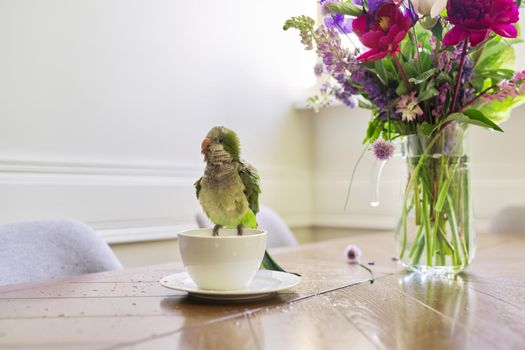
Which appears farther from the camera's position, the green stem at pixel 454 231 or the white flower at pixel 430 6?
the green stem at pixel 454 231

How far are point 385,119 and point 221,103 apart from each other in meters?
1.22

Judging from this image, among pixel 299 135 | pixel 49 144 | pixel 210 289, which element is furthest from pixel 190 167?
pixel 210 289

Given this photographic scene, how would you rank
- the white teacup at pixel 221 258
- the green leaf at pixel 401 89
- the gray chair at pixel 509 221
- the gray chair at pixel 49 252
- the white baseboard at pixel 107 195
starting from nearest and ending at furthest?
the white teacup at pixel 221 258 < the green leaf at pixel 401 89 < the gray chair at pixel 49 252 < the white baseboard at pixel 107 195 < the gray chair at pixel 509 221

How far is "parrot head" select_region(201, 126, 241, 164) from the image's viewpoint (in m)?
0.66

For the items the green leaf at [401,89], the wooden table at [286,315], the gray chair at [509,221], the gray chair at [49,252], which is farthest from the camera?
the gray chair at [509,221]

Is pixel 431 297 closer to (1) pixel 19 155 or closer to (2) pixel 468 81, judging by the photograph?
(2) pixel 468 81

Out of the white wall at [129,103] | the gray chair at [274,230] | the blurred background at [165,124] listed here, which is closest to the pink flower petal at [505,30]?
the blurred background at [165,124]

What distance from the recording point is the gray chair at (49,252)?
3.23 ft

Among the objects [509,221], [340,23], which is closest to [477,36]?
[340,23]

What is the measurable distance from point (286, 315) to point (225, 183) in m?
0.18

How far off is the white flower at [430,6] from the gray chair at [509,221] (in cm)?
139

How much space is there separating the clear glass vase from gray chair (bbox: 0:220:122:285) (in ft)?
2.04

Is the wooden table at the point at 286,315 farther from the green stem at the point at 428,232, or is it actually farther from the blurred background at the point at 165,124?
the blurred background at the point at 165,124

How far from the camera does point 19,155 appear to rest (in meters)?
1.43
